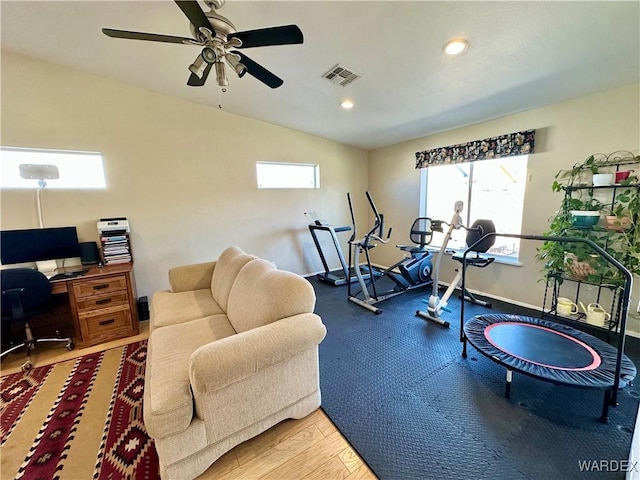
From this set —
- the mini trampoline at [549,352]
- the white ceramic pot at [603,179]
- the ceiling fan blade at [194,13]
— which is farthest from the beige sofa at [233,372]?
the white ceramic pot at [603,179]

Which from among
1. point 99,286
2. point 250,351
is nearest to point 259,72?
point 250,351

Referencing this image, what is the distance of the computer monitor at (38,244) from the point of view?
247 cm

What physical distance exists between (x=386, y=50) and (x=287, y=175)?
2613mm

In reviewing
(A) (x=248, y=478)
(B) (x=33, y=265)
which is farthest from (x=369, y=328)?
(B) (x=33, y=265)

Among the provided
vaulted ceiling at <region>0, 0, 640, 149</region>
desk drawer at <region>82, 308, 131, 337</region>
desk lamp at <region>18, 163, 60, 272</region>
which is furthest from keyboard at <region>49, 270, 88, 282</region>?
vaulted ceiling at <region>0, 0, 640, 149</region>

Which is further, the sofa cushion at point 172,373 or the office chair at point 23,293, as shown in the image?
the office chair at point 23,293

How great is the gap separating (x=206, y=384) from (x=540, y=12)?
2962 millimetres

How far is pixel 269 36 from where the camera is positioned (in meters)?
1.44

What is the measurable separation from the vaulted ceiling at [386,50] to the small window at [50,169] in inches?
36.9

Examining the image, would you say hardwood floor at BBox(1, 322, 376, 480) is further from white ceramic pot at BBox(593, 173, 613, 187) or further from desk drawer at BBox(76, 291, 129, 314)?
white ceramic pot at BBox(593, 173, 613, 187)

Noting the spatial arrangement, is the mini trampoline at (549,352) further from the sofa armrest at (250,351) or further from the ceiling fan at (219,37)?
the ceiling fan at (219,37)

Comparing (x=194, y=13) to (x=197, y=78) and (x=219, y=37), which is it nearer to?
(x=219, y=37)

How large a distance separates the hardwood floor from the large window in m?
3.20

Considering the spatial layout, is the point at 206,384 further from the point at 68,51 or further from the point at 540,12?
the point at 68,51
